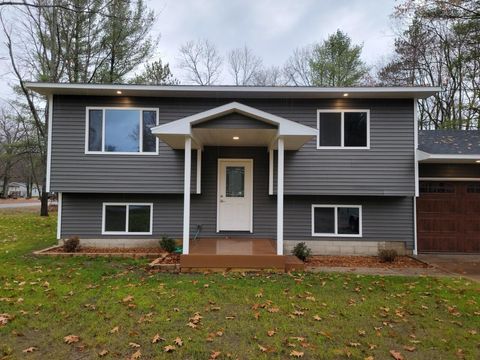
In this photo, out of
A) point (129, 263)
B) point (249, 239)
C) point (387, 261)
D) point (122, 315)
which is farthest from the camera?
point (249, 239)

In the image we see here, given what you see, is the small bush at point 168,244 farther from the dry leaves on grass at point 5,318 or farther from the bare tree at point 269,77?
the bare tree at point 269,77

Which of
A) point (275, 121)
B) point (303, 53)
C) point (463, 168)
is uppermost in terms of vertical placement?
point (303, 53)

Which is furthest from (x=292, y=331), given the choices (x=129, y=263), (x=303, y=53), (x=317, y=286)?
(x=303, y=53)

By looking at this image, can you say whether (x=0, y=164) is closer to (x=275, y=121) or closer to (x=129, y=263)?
(x=129, y=263)

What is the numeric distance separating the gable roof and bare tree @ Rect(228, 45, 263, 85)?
16.4 m

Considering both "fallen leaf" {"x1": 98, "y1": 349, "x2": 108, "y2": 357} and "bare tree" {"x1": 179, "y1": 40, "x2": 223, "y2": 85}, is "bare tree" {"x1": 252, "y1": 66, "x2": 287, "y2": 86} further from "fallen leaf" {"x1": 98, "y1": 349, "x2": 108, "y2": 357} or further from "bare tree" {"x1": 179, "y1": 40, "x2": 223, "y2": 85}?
"fallen leaf" {"x1": 98, "y1": 349, "x2": 108, "y2": 357}

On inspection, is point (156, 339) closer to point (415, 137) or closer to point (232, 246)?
point (232, 246)

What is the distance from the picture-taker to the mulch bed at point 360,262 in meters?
7.52

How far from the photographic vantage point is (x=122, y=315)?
4.16m

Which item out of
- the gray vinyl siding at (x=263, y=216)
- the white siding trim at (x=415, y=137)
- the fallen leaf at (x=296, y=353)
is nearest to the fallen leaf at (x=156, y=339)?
the fallen leaf at (x=296, y=353)

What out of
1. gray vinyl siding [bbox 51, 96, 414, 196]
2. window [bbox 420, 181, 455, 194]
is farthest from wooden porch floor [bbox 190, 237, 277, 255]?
window [bbox 420, 181, 455, 194]

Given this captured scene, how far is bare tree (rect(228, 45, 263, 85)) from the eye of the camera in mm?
24406

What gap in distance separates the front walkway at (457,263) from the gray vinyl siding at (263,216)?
0.75m

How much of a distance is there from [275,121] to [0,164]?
46.6 m
